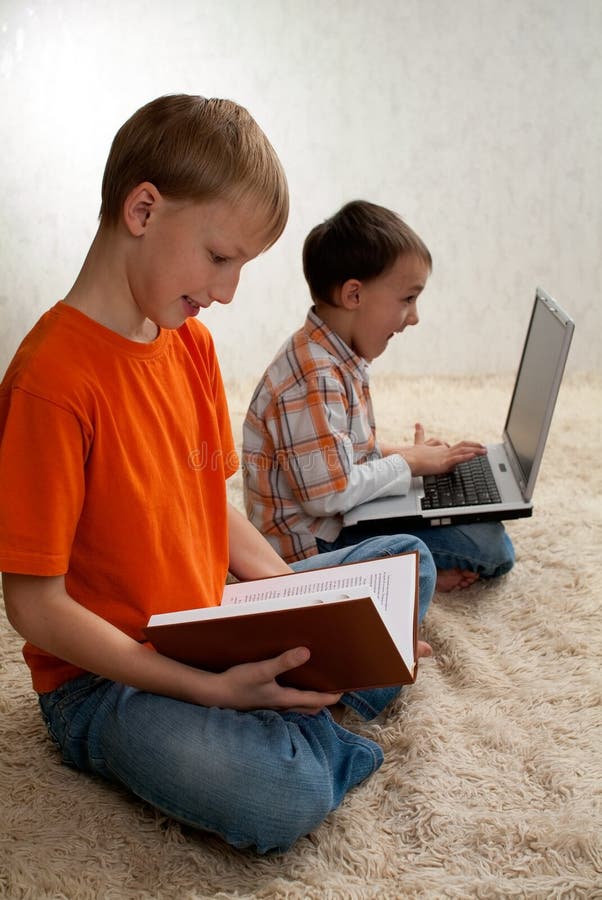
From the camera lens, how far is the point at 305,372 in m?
1.48

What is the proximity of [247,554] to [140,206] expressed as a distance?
494mm

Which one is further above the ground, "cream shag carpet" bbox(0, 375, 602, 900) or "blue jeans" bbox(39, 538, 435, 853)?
"blue jeans" bbox(39, 538, 435, 853)

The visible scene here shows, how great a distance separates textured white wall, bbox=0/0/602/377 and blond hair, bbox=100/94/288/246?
68.6 inches

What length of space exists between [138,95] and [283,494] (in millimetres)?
1536

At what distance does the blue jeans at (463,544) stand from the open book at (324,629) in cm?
41

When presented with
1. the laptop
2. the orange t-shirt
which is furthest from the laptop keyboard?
the orange t-shirt

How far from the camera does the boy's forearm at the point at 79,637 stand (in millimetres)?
949

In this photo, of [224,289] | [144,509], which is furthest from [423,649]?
[224,289]

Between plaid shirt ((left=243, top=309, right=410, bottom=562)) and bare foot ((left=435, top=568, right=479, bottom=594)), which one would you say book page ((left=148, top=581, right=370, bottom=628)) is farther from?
bare foot ((left=435, top=568, right=479, bottom=594))

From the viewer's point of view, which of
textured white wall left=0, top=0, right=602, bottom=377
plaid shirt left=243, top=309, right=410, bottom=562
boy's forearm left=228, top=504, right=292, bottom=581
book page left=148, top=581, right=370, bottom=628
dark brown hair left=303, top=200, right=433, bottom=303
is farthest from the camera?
textured white wall left=0, top=0, right=602, bottom=377

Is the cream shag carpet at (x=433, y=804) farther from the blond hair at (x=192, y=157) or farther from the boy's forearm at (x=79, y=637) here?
the blond hair at (x=192, y=157)

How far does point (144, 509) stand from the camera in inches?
40.3

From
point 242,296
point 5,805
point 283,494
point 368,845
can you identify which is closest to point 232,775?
point 368,845

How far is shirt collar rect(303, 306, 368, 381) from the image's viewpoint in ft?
5.02
